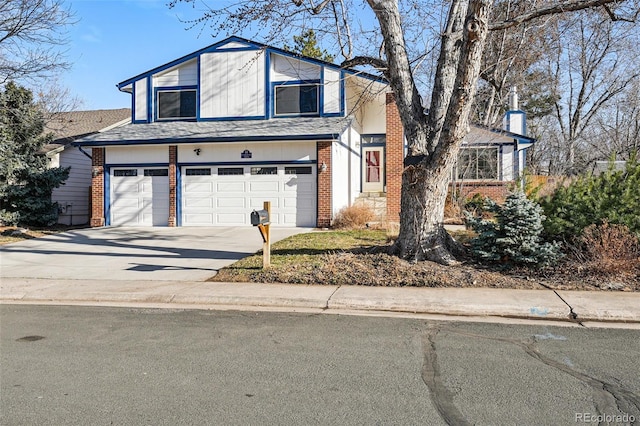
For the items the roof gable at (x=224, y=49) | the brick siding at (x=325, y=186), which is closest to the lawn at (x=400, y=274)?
the brick siding at (x=325, y=186)

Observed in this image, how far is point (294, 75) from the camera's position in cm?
1988

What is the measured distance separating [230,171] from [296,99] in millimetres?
4072

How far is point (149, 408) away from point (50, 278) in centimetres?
727

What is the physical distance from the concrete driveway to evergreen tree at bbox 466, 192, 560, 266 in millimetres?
5423

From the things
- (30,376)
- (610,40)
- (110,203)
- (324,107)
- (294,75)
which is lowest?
(30,376)

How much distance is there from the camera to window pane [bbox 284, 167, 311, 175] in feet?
59.9

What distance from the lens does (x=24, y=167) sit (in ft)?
63.3

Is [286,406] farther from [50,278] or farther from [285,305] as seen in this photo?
[50,278]

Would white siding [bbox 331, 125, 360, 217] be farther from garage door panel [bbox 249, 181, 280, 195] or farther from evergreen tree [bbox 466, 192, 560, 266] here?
evergreen tree [bbox 466, 192, 560, 266]

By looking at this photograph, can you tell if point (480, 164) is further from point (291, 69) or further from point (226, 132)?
point (226, 132)

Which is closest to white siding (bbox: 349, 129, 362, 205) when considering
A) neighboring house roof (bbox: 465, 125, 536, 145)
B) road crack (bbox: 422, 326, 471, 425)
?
neighboring house roof (bbox: 465, 125, 536, 145)

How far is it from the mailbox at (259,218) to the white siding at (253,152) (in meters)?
8.85

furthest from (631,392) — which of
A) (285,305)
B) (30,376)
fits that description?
(30,376)

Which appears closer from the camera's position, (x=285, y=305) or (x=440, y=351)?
(x=440, y=351)
